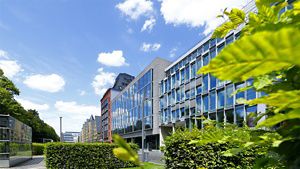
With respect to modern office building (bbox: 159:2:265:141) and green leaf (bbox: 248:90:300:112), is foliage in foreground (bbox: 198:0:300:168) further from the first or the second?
modern office building (bbox: 159:2:265:141)

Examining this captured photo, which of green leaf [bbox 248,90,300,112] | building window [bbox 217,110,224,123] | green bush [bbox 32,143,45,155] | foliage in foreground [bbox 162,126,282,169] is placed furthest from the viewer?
green bush [bbox 32,143,45,155]

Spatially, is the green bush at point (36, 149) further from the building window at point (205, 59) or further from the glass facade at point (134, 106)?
the building window at point (205, 59)

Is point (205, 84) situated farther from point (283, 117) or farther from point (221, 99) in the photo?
point (283, 117)

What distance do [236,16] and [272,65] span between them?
0.76 metres

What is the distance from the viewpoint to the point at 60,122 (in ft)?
158

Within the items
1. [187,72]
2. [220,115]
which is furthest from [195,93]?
[220,115]

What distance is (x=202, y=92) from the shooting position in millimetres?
40094

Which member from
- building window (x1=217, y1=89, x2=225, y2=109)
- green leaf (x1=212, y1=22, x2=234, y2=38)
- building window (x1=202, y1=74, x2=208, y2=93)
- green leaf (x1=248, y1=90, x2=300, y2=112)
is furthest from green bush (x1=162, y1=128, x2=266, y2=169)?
building window (x1=202, y1=74, x2=208, y2=93)

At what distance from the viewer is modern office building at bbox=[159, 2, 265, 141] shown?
110 feet

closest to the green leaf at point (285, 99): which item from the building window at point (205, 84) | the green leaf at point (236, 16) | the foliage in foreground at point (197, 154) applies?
the green leaf at point (236, 16)

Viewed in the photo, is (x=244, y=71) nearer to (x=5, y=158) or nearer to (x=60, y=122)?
(x=5, y=158)

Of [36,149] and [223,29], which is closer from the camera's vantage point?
[223,29]

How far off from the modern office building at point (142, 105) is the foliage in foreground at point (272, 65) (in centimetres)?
4370

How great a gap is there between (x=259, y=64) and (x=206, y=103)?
3926 centimetres
